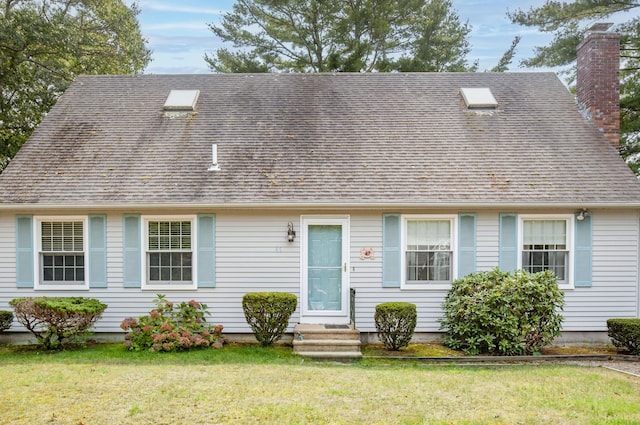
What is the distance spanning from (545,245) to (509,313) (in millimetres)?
1917

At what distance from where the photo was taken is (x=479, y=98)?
1159cm

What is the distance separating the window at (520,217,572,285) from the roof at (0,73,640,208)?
596 mm

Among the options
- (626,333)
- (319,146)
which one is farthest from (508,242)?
(319,146)

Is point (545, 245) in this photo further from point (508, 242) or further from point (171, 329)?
point (171, 329)

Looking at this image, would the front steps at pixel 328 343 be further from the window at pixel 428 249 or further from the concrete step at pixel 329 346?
the window at pixel 428 249

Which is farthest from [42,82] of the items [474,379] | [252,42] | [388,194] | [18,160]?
[474,379]

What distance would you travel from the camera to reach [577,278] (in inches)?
372

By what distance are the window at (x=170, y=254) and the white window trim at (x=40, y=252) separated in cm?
112

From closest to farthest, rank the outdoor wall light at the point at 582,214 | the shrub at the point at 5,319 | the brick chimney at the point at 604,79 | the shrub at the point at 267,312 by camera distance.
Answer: the shrub at the point at 267,312, the shrub at the point at 5,319, the outdoor wall light at the point at 582,214, the brick chimney at the point at 604,79

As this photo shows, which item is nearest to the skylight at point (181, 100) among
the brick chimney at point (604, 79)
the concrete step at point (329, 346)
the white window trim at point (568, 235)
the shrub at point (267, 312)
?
the shrub at point (267, 312)

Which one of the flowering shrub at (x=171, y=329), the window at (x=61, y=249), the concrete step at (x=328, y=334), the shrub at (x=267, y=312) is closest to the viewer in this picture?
the flowering shrub at (x=171, y=329)

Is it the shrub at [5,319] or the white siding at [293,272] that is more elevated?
the white siding at [293,272]

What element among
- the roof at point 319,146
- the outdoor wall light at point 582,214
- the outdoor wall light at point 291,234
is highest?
the roof at point 319,146

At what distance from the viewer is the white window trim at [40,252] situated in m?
9.49
